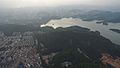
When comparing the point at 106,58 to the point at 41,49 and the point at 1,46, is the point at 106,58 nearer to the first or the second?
the point at 41,49

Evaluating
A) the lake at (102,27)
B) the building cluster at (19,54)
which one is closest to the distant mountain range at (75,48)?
the building cluster at (19,54)

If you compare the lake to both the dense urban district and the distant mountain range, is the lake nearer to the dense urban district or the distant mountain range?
the distant mountain range

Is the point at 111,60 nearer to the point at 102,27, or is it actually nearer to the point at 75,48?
the point at 75,48

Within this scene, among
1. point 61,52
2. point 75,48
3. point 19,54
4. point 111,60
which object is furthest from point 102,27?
point 19,54

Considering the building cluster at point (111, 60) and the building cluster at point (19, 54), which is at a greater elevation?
the building cluster at point (19, 54)

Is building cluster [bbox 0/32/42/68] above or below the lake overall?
above

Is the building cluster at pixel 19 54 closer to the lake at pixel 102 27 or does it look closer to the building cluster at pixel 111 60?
the building cluster at pixel 111 60

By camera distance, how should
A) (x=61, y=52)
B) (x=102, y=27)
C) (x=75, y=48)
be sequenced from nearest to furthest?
(x=61, y=52)
(x=75, y=48)
(x=102, y=27)

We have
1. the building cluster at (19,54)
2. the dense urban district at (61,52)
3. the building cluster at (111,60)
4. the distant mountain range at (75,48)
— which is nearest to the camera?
the dense urban district at (61,52)

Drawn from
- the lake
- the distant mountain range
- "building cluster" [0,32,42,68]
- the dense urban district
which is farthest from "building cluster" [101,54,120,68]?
the lake
